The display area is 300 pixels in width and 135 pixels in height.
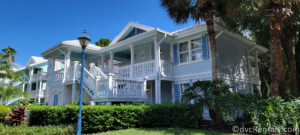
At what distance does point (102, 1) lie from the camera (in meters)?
15.8

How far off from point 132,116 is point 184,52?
21.7 feet

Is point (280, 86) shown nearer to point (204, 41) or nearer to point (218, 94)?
point (218, 94)

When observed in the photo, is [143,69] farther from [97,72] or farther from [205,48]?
[205,48]

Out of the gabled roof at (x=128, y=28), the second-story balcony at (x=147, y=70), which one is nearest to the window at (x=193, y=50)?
the second-story balcony at (x=147, y=70)

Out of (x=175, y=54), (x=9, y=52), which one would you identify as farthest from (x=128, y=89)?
(x=9, y=52)

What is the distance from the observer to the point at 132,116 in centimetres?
891

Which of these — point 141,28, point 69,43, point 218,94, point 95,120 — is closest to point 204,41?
point 218,94

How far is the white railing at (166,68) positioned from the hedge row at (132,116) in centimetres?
409

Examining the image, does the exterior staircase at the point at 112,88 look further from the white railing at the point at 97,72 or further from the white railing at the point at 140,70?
the white railing at the point at 140,70

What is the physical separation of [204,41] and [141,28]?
5733 millimetres

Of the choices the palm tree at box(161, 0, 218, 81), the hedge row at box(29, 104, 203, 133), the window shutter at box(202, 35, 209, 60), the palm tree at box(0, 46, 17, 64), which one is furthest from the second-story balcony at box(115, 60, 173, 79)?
the palm tree at box(0, 46, 17, 64)

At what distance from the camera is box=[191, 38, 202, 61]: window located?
13008 millimetres

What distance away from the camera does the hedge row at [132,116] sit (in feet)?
27.4

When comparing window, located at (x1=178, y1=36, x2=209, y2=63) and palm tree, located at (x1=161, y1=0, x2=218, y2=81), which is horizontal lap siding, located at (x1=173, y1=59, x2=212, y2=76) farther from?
palm tree, located at (x1=161, y1=0, x2=218, y2=81)
